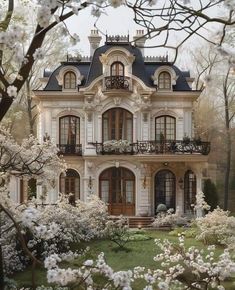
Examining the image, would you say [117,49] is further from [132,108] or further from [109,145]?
[109,145]

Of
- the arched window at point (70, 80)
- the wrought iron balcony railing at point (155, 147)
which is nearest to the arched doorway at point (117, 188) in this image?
the wrought iron balcony railing at point (155, 147)

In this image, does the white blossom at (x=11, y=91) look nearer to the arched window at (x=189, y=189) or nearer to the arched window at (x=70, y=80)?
the arched window at (x=189, y=189)

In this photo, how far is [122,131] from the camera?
26906 mm

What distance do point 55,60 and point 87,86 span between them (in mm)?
7576

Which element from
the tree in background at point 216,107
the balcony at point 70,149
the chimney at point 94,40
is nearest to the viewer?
the balcony at point 70,149

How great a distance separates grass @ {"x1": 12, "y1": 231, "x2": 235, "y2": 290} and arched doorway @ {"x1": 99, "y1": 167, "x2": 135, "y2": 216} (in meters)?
6.68

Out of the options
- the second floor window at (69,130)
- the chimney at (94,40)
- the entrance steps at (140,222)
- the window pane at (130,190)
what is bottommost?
the entrance steps at (140,222)

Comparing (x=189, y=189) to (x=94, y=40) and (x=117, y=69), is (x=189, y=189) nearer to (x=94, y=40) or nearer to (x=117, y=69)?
(x=117, y=69)

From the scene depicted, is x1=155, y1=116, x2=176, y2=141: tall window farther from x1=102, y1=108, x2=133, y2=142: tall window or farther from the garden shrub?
the garden shrub

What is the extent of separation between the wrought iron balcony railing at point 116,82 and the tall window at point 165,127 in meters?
2.35

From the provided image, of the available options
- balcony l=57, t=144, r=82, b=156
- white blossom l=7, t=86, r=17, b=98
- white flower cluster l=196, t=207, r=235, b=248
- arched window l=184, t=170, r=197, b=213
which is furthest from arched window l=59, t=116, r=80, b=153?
white blossom l=7, t=86, r=17, b=98

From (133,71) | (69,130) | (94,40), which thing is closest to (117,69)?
(133,71)

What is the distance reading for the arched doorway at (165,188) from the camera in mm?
26688

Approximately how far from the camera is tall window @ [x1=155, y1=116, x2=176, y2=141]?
88.3 ft
